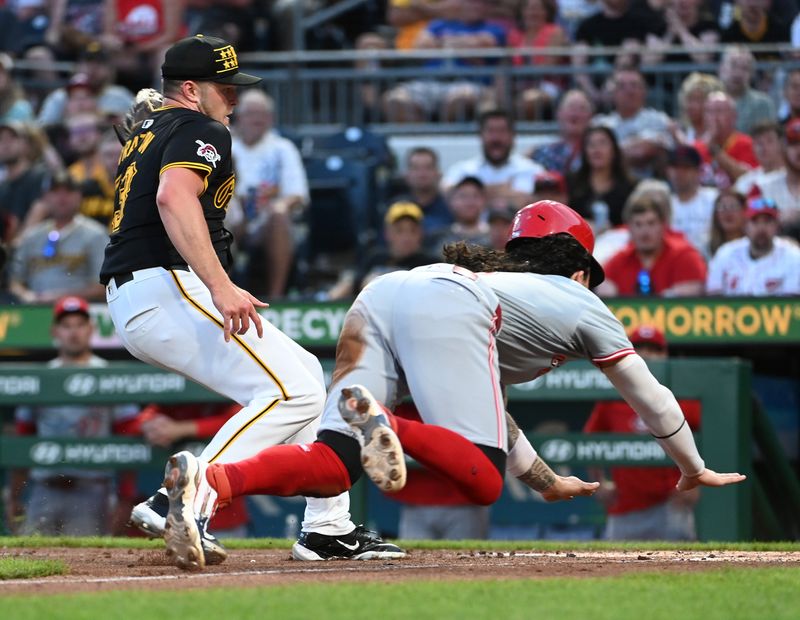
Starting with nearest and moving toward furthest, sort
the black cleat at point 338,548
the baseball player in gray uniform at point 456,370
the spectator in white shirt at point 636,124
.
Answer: the baseball player in gray uniform at point 456,370 < the black cleat at point 338,548 < the spectator in white shirt at point 636,124

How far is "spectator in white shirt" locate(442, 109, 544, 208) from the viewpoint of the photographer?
12000mm

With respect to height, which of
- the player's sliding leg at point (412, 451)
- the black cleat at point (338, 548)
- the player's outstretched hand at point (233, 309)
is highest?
the player's outstretched hand at point (233, 309)

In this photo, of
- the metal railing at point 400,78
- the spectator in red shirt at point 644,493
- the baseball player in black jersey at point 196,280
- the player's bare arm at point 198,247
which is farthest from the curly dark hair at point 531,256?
the metal railing at point 400,78

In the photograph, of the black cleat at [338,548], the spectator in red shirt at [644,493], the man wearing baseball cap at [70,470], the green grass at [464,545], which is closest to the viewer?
the black cleat at [338,548]

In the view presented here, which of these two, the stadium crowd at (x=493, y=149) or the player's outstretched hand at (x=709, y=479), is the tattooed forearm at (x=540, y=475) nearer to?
the player's outstretched hand at (x=709, y=479)

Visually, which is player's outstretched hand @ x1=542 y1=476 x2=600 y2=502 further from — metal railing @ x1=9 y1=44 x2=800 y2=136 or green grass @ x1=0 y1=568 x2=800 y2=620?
metal railing @ x1=9 y1=44 x2=800 y2=136

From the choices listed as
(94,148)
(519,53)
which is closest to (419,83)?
(519,53)

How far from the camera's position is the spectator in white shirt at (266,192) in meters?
11.6

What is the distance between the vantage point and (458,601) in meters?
4.34

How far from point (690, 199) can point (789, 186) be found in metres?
0.74

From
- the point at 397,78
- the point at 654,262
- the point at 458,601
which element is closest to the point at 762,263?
the point at 654,262

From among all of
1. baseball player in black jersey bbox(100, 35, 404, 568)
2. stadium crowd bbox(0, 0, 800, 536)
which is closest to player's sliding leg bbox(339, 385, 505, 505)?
baseball player in black jersey bbox(100, 35, 404, 568)

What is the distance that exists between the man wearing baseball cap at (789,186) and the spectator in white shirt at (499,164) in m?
1.94

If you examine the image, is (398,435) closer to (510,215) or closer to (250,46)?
(510,215)
